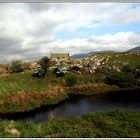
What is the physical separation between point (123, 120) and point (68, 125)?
2.23 metres

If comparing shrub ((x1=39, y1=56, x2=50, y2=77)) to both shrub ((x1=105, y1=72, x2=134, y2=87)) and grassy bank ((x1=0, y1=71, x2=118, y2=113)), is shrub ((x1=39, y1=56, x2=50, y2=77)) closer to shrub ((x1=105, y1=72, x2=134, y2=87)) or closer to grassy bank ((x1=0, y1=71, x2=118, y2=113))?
grassy bank ((x1=0, y1=71, x2=118, y2=113))

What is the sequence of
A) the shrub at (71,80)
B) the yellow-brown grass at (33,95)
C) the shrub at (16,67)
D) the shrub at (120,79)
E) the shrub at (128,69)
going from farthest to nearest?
the shrub at (16,67)
the shrub at (128,69)
the shrub at (120,79)
the shrub at (71,80)
the yellow-brown grass at (33,95)

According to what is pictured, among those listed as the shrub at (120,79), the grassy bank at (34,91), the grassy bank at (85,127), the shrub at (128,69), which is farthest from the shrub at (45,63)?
the grassy bank at (85,127)

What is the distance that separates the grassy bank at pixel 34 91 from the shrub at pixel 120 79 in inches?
35.9

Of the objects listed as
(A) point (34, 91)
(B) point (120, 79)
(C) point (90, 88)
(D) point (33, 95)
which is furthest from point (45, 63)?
(D) point (33, 95)

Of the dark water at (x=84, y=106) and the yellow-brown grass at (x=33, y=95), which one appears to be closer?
the dark water at (x=84, y=106)

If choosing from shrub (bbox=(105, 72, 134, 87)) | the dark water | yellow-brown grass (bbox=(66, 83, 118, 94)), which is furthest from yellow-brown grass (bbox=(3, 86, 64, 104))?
shrub (bbox=(105, 72, 134, 87))

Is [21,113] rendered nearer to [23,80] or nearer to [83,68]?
[23,80]

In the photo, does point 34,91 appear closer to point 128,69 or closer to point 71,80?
point 71,80

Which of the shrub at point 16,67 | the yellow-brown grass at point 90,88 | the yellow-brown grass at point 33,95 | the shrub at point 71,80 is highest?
the shrub at point 16,67

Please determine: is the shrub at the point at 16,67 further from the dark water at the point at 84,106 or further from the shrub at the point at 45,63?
the dark water at the point at 84,106

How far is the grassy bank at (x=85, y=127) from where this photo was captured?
9.61m

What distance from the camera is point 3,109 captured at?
1917 centimetres

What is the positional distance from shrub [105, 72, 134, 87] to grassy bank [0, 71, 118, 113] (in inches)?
35.9
